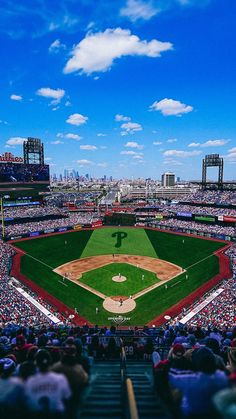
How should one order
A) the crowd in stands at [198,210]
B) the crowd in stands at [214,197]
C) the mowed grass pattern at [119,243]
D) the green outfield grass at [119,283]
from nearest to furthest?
the green outfield grass at [119,283]
the mowed grass pattern at [119,243]
the crowd in stands at [198,210]
the crowd in stands at [214,197]

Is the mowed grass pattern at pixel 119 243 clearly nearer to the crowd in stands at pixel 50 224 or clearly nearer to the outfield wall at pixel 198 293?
the crowd in stands at pixel 50 224

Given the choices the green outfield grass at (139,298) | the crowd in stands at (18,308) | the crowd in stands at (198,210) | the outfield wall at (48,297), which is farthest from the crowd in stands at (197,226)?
the crowd in stands at (18,308)

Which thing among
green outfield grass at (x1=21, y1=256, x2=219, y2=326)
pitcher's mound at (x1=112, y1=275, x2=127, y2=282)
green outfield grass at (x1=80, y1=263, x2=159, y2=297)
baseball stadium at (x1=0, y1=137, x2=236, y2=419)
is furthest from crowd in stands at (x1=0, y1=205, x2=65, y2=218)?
pitcher's mound at (x1=112, y1=275, x2=127, y2=282)

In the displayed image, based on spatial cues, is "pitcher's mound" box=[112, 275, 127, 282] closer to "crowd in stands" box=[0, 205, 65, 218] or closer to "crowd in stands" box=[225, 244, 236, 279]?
"crowd in stands" box=[225, 244, 236, 279]

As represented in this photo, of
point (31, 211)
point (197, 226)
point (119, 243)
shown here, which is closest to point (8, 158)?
point (31, 211)

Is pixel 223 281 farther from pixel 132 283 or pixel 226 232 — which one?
pixel 226 232

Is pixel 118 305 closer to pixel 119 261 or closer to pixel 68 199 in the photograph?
pixel 119 261
